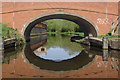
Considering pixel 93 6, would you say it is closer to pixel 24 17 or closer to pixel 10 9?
pixel 24 17

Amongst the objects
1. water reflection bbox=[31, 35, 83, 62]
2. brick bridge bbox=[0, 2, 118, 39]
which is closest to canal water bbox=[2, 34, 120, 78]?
water reflection bbox=[31, 35, 83, 62]

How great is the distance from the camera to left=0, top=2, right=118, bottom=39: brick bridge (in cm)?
1664

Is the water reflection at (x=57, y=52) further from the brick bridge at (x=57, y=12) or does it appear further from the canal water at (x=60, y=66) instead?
the brick bridge at (x=57, y=12)

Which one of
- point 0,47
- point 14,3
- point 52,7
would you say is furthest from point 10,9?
point 0,47

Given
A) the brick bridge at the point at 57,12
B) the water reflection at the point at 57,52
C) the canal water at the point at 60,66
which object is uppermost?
the brick bridge at the point at 57,12

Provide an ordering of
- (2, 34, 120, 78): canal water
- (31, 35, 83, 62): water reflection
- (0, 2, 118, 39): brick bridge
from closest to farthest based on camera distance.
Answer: (2, 34, 120, 78): canal water < (31, 35, 83, 62): water reflection < (0, 2, 118, 39): brick bridge

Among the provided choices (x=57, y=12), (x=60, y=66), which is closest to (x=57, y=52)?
(x=60, y=66)

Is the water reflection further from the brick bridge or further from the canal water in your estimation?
the brick bridge

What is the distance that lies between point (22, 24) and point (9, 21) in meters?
1.53

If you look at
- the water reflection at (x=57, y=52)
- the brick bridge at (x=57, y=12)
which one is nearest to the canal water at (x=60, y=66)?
the water reflection at (x=57, y=52)

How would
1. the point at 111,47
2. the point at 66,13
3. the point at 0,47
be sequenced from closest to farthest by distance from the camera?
the point at 0,47
the point at 111,47
the point at 66,13

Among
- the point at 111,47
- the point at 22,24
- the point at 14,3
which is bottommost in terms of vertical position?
the point at 111,47

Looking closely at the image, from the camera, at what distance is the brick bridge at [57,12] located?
54.6ft

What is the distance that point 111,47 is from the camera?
37.2 ft
